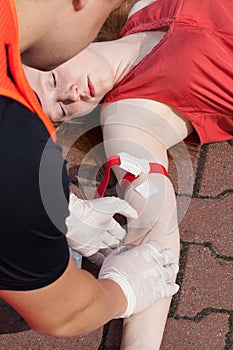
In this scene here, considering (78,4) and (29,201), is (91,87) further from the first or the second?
(29,201)

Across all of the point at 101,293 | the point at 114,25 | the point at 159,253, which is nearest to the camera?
the point at 101,293

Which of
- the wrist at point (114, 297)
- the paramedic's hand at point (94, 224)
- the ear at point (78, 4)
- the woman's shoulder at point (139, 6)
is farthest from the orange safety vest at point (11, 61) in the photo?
the woman's shoulder at point (139, 6)

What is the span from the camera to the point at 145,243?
8.40 feet

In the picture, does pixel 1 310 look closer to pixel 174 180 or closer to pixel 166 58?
pixel 174 180

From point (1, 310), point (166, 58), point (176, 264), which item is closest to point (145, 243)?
point (176, 264)

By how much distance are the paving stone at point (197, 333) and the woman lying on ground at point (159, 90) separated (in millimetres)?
480

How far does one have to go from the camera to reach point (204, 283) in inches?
102

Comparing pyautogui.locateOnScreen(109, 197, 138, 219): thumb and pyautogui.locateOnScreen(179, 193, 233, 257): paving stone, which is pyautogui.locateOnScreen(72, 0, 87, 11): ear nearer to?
pyautogui.locateOnScreen(109, 197, 138, 219): thumb

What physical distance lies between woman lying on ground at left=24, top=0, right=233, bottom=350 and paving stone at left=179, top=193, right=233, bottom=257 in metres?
0.12

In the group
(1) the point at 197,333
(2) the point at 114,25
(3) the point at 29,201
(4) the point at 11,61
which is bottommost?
(1) the point at 197,333

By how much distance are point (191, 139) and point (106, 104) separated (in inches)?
15.2

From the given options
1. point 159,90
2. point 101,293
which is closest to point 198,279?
point 101,293

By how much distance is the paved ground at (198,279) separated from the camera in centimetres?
247

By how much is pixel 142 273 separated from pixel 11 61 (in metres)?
1.04
